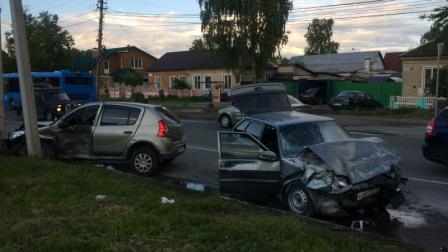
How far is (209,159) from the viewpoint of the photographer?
1410 centimetres

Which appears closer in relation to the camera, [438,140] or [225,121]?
[438,140]

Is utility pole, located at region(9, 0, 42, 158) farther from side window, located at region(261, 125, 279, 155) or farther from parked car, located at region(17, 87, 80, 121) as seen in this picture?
parked car, located at region(17, 87, 80, 121)

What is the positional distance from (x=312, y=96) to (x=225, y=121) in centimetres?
2105

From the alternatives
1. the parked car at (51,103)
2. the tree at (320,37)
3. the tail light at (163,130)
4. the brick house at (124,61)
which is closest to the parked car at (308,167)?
the tail light at (163,130)

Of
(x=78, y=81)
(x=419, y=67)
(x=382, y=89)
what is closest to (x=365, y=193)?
(x=78, y=81)

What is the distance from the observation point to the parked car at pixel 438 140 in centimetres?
1141

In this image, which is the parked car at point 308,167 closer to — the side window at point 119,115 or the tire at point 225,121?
the side window at point 119,115

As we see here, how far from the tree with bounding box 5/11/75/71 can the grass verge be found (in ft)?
203

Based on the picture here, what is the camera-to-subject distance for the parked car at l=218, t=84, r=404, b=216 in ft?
24.3

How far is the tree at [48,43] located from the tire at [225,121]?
1838 inches

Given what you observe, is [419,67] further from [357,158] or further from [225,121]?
[357,158]

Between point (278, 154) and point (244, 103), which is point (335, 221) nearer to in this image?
point (278, 154)

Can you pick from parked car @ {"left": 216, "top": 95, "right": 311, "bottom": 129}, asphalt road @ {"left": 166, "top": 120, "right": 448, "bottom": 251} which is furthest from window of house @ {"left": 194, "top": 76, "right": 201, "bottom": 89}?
asphalt road @ {"left": 166, "top": 120, "right": 448, "bottom": 251}

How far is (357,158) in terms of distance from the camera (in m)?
7.57
